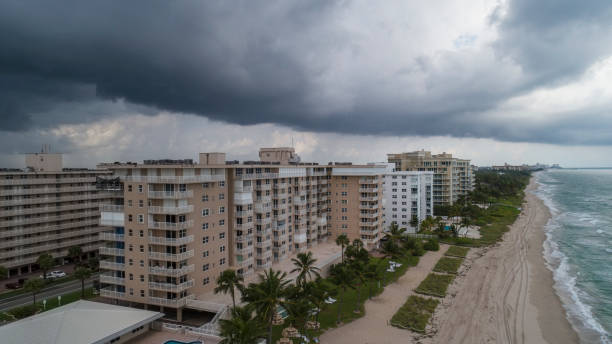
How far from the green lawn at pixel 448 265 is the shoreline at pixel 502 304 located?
179 cm

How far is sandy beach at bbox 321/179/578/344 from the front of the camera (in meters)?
49.4

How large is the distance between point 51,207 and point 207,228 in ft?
170

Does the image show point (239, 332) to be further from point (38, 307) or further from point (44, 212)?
point (44, 212)

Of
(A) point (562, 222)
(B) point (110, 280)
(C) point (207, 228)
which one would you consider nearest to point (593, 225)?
(A) point (562, 222)

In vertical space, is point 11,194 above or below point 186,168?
below

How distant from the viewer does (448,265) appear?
269ft

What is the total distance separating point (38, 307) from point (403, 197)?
102m

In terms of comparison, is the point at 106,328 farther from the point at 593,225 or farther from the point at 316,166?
the point at 593,225

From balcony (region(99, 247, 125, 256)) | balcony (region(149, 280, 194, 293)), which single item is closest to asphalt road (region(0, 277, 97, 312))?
balcony (region(99, 247, 125, 256))

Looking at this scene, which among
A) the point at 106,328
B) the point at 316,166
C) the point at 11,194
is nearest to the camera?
the point at 106,328

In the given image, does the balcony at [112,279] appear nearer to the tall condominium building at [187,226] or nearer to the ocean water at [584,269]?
the tall condominium building at [187,226]

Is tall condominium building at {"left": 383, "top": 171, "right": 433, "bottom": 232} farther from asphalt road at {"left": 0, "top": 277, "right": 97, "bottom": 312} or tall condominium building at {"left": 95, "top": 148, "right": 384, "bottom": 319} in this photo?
asphalt road at {"left": 0, "top": 277, "right": 97, "bottom": 312}

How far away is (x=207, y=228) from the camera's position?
54.7 metres

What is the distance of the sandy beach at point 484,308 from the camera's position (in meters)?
49.4
